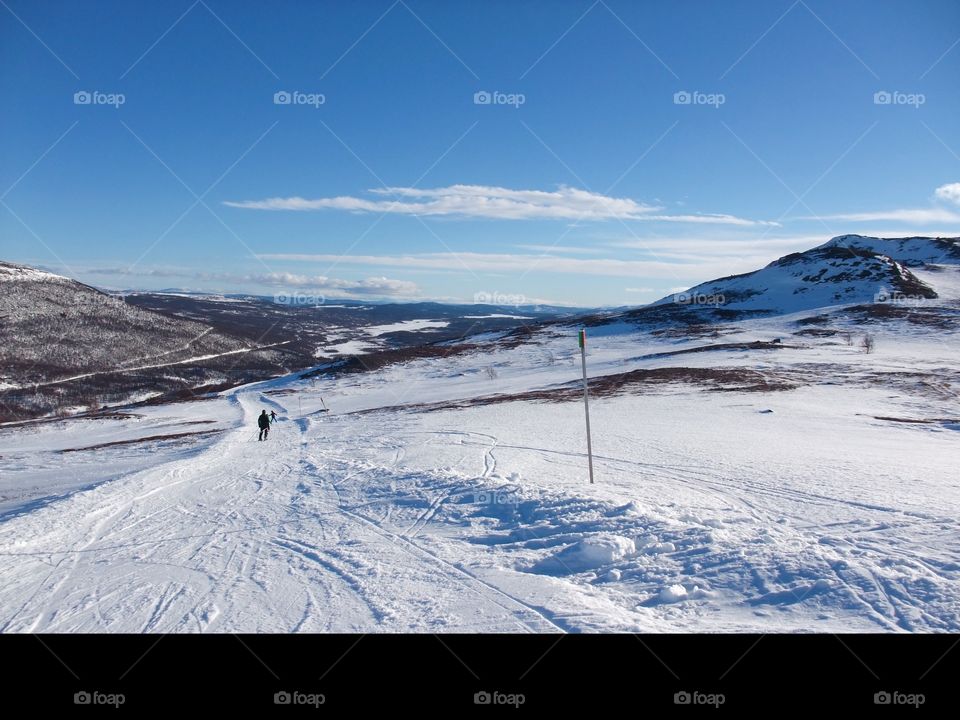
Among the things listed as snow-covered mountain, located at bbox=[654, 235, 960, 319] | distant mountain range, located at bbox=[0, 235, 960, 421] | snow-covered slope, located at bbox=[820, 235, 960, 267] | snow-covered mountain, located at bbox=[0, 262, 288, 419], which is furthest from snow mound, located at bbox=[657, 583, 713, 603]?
snow-covered slope, located at bbox=[820, 235, 960, 267]

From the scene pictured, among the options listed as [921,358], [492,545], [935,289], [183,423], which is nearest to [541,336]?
[921,358]

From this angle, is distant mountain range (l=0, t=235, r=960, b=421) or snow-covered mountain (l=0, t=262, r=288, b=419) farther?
snow-covered mountain (l=0, t=262, r=288, b=419)

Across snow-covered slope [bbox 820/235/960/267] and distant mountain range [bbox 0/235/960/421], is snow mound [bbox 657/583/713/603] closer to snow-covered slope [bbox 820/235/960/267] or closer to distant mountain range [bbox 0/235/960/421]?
distant mountain range [bbox 0/235/960/421]

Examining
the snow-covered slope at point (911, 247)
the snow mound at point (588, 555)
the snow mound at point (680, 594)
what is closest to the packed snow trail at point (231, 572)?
the snow mound at point (588, 555)

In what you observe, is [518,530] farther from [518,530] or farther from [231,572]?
[231,572]
